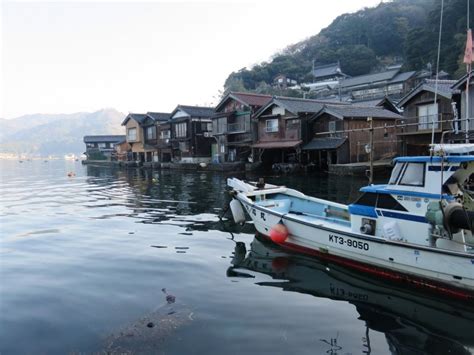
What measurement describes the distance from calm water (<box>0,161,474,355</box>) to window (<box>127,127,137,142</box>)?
166ft

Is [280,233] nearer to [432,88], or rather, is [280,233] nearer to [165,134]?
[432,88]

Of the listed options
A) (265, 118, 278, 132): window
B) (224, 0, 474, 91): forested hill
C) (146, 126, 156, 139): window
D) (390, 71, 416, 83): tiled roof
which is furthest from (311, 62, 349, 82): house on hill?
(265, 118, 278, 132): window

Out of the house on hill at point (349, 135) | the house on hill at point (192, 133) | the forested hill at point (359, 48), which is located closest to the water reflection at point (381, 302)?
the house on hill at point (349, 135)

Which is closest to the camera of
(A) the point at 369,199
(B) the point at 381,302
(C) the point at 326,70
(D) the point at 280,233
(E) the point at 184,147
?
(B) the point at 381,302

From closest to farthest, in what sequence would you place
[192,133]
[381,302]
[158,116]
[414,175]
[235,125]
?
[381,302]
[414,175]
[235,125]
[192,133]
[158,116]

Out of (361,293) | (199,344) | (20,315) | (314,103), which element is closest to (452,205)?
(361,293)

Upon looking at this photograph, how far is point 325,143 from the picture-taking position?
33.7 m

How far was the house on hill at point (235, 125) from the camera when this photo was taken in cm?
4203

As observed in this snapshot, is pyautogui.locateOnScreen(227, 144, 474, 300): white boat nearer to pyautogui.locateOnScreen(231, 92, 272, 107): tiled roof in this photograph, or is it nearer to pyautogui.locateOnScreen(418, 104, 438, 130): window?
pyautogui.locateOnScreen(418, 104, 438, 130): window

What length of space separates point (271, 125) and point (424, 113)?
46.7ft

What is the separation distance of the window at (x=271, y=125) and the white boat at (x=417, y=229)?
2868cm

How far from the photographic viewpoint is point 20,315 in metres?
7.35

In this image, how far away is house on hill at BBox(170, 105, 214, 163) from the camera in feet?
165

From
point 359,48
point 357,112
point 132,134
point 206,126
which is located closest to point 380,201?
point 357,112
